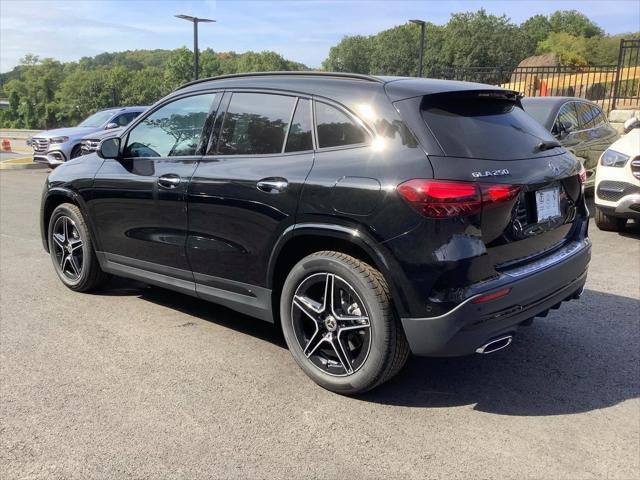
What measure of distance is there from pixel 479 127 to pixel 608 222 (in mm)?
4918

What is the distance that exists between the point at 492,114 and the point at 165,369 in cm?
254

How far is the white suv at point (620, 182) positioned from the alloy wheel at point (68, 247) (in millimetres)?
5838

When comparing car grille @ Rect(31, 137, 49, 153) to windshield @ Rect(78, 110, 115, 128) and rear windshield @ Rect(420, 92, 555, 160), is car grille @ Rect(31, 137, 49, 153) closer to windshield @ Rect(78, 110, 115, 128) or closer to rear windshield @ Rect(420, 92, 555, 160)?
windshield @ Rect(78, 110, 115, 128)

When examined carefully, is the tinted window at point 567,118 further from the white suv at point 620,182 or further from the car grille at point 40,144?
the car grille at point 40,144

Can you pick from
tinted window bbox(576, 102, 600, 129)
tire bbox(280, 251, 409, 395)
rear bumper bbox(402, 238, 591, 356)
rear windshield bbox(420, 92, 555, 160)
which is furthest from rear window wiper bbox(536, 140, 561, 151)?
tinted window bbox(576, 102, 600, 129)

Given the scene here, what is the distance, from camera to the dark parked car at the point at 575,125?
8039mm

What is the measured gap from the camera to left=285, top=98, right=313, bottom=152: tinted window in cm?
337

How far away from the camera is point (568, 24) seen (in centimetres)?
10762

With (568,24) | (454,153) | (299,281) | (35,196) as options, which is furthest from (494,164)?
(568,24)

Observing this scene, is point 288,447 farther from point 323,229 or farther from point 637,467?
point 637,467

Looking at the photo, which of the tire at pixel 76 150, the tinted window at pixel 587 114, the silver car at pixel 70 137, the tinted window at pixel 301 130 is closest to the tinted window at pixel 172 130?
the tinted window at pixel 301 130

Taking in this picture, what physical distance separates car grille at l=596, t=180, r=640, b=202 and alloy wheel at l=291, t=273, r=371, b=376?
4.84 meters

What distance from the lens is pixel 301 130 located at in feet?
11.2

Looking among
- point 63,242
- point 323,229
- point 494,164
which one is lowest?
point 63,242
